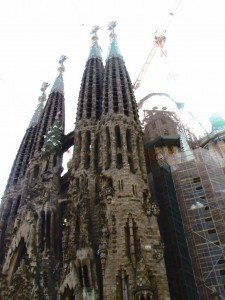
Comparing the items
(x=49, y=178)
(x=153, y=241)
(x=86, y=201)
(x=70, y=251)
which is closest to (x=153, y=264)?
(x=153, y=241)

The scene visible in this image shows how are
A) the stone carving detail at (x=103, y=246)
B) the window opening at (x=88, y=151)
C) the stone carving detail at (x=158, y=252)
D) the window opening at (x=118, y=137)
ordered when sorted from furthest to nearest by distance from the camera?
the window opening at (x=88, y=151), the window opening at (x=118, y=137), the stone carving detail at (x=103, y=246), the stone carving detail at (x=158, y=252)

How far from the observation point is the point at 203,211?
24.2 m

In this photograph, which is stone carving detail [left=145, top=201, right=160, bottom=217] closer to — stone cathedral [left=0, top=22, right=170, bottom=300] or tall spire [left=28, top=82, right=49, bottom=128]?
stone cathedral [left=0, top=22, right=170, bottom=300]

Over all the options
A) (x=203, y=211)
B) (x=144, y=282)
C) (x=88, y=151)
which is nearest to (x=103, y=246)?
(x=144, y=282)

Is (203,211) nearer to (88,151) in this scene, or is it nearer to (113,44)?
(88,151)

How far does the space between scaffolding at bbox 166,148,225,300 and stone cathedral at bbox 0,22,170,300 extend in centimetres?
287

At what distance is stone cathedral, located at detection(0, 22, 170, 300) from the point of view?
19984 mm

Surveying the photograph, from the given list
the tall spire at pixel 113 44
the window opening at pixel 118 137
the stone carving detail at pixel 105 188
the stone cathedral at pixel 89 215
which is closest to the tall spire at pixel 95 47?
the tall spire at pixel 113 44

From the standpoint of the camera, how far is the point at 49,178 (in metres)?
30.4

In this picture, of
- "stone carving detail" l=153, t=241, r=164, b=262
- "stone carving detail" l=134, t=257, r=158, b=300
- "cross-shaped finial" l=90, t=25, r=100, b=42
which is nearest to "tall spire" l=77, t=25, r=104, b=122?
"cross-shaped finial" l=90, t=25, r=100, b=42

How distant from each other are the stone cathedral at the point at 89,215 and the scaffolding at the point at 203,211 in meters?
2.87

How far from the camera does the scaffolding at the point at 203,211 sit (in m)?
21.3

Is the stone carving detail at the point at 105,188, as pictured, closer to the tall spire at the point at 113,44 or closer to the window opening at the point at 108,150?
the window opening at the point at 108,150

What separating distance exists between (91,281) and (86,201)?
5.75 m
